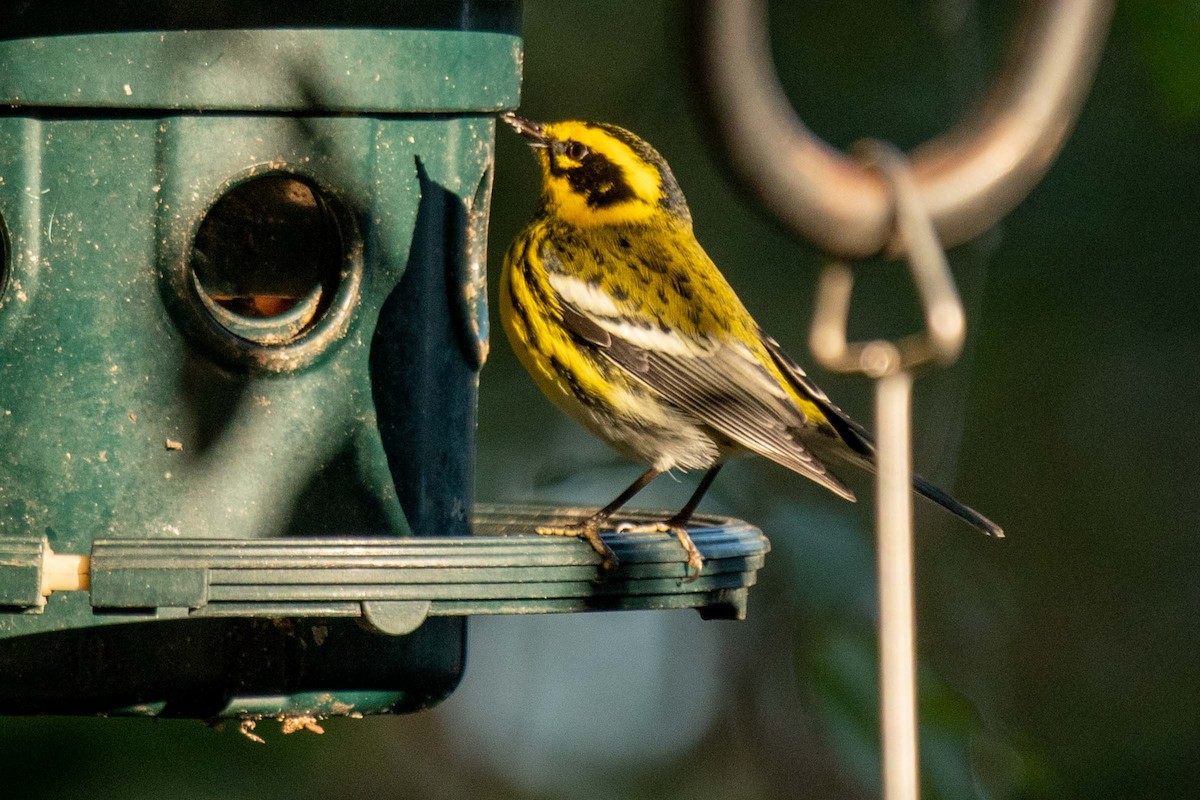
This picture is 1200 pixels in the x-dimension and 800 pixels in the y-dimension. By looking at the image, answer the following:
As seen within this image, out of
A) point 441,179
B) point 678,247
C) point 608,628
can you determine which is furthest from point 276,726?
point 441,179

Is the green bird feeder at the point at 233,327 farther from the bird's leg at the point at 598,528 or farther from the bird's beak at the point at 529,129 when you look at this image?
the bird's beak at the point at 529,129

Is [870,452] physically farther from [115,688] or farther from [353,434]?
[115,688]

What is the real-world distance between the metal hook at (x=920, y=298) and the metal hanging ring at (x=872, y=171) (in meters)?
0.03

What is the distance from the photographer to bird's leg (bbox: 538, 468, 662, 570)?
9.82ft

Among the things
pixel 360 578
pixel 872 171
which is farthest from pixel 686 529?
pixel 872 171

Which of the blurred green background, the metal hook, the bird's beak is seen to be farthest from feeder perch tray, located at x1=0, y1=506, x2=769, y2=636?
the blurred green background

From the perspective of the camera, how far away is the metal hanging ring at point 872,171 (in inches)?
88.6

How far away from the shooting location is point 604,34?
7840 mm

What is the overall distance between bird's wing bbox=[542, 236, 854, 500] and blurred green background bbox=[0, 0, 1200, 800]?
76.1 inches

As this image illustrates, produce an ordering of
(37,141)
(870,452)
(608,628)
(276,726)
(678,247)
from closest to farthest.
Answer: (37,141)
(870,452)
(678,247)
(276,726)
(608,628)

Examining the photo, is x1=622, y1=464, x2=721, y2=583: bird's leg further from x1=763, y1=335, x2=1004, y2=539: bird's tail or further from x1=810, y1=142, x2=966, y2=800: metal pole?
x1=810, y1=142, x2=966, y2=800: metal pole

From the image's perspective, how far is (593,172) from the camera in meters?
4.52

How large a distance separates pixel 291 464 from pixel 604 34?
185 inches

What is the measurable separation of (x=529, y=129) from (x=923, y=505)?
2898mm
